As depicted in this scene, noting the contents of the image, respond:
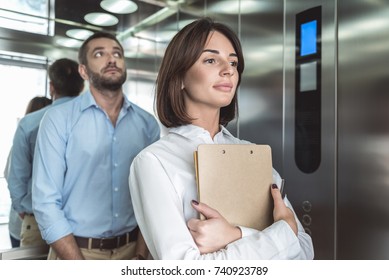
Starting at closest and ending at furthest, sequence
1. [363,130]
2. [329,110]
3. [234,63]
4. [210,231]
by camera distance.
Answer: [210,231], [234,63], [363,130], [329,110]

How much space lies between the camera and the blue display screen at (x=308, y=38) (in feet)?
5.52

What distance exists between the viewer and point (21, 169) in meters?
1.95

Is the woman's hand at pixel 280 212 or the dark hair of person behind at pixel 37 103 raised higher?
the dark hair of person behind at pixel 37 103

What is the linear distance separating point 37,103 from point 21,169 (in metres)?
0.41

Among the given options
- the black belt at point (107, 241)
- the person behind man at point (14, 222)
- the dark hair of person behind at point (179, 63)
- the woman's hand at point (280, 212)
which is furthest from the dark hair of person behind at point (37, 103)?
the woman's hand at point (280, 212)

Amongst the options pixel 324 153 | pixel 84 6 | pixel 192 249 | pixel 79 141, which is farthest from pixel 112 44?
pixel 192 249

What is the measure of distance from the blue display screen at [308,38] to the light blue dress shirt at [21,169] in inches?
57.9

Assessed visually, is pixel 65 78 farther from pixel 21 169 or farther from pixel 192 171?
pixel 192 171

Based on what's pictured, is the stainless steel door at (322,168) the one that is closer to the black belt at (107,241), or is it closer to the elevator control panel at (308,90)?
the elevator control panel at (308,90)

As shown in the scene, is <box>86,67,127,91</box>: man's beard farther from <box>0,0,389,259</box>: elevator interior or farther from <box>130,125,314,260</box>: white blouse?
<box>130,125,314,260</box>: white blouse

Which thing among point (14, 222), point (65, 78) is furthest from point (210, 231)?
point (65, 78)

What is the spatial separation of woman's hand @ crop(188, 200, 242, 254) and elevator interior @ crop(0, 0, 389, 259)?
34.7 inches

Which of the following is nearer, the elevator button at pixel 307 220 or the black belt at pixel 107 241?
the black belt at pixel 107 241
